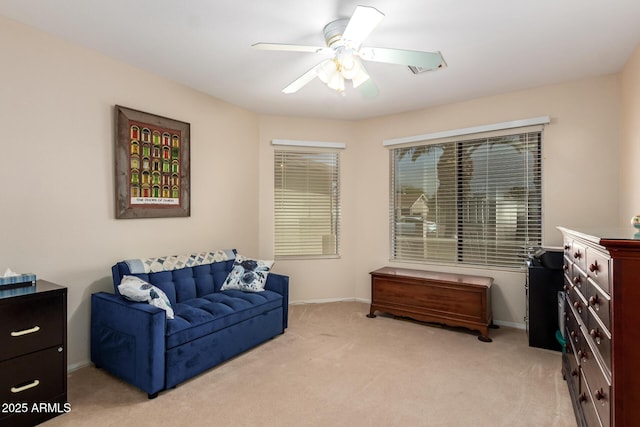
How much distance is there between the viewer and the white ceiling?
2.09m

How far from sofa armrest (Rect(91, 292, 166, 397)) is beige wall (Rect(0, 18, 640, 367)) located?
0.23 m

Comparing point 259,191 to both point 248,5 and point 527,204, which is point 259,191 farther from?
point 527,204

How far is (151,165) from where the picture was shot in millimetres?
3111

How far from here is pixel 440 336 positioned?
3334mm

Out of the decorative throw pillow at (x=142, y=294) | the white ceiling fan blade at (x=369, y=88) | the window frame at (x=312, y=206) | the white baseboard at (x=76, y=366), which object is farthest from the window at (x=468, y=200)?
the white baseboard at (x=76, y=366)

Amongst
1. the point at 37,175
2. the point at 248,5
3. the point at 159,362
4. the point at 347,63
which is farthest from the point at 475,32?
the point at 37,175

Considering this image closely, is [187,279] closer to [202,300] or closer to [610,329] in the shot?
[202,300]

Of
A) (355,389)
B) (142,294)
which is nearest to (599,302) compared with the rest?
(355,389)

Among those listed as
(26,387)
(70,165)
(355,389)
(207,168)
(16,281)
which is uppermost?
(207,168)

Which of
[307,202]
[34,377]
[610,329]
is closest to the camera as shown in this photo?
[610,329]

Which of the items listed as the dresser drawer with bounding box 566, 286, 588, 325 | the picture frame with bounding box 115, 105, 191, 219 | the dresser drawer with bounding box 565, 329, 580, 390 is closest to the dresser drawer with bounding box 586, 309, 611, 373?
the dresser drawer with bounding box 566, 286, 588, 325

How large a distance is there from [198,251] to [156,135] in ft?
4.23

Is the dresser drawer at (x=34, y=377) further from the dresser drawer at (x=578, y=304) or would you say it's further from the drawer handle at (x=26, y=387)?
the dresser drawer at (x=578, y=304)

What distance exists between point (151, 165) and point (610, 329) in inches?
135
